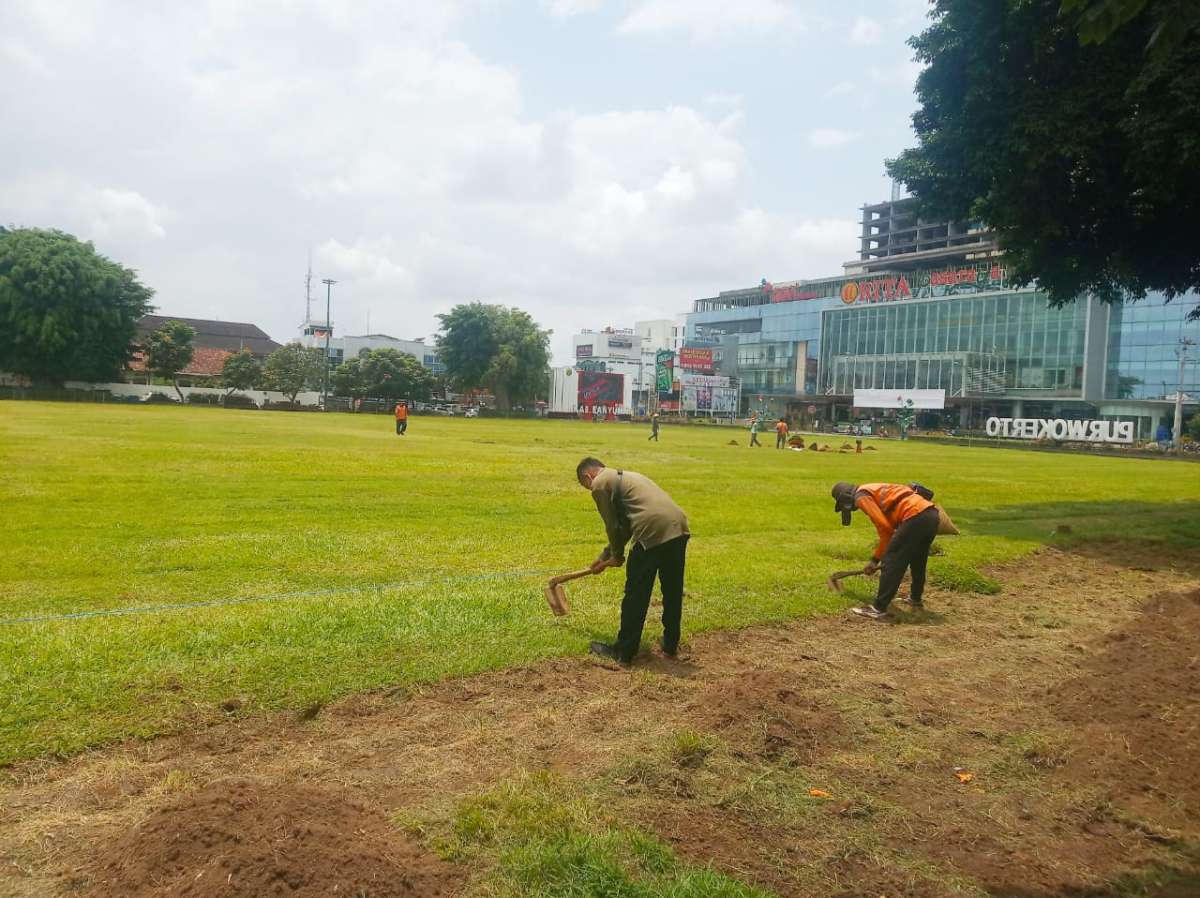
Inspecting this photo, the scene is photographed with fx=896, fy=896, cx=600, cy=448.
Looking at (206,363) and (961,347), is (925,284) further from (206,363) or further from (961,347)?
(206,363)

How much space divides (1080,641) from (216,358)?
116276 mm

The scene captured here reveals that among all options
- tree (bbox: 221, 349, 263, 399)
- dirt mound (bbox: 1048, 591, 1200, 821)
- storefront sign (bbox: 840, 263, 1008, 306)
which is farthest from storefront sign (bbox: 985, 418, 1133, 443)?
tree (bbox: 221, 349, 263, 399)

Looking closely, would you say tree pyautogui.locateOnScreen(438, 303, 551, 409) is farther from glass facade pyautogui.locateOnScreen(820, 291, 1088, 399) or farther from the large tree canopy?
glass facade pyautogui.locateOnScreen(820, 291, 1088, 399)

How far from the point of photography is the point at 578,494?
66.3 feet

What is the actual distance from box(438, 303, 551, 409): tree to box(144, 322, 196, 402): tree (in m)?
26.4

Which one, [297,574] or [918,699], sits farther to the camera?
[297,574]

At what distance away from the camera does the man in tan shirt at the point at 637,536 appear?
745 centimetres

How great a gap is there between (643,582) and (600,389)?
110 m

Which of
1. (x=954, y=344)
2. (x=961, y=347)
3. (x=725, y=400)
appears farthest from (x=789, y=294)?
(x=961, y=347)

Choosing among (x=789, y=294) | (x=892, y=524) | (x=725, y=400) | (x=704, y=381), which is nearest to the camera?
(x=892, y=524)

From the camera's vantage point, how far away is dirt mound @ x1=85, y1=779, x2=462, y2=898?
147 inches

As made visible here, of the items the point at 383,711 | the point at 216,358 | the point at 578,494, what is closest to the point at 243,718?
the point at 383,711

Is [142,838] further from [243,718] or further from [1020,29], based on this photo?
[1020,29]

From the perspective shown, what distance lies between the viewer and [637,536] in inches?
294
